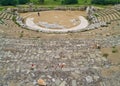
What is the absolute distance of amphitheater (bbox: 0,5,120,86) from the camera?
61.5 ft

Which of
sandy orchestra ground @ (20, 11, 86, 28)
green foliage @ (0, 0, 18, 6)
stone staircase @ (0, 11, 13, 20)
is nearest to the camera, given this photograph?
stone staircase @ (0, 11, 13, 20)

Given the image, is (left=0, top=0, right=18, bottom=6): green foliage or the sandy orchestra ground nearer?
the sandy orchestra ground

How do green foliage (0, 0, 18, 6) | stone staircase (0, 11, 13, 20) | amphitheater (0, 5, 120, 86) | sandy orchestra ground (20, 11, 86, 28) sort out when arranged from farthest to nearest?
1. green foliage (0, 0, 18, 6)
2. sandy orchestra ground (20, 11, 86, 28)
3. stone staircase (0, 11, 13, 20)
4. amphitheater (0, 5, 120, 86)

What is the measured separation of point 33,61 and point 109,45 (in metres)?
9.81

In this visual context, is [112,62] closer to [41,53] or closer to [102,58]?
[102,58]

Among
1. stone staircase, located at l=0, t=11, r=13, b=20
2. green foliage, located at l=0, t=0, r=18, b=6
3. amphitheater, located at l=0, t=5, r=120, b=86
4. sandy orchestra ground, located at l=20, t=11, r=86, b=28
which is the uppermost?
green foliage, located at l=0, t=0, r=18, b=6

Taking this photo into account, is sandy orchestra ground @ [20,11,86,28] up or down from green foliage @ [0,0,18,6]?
down

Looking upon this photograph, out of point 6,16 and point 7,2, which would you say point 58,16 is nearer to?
point 6,16

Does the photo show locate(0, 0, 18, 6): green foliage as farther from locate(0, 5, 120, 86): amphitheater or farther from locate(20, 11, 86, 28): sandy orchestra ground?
locate(0, 5, 120, 86): amphitheater

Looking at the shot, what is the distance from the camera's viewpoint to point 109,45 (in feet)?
83.6

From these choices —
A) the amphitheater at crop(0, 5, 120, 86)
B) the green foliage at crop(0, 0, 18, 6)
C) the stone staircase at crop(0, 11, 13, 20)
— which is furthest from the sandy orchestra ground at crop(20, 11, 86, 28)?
the green foliage at crop(0, 0, 18, 6)

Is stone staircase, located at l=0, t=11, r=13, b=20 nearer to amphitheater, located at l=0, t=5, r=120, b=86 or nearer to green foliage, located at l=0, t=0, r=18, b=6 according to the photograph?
amphitheater, located at l=0, t=5, r=120, b=86

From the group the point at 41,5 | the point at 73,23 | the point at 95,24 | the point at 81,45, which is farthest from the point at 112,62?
the point at 41,5

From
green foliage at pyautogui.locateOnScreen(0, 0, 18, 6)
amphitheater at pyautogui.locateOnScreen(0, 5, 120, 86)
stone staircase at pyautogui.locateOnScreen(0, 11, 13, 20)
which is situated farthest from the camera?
green foliage at pyautogui.locateOnScreen(0, 0, 18, 6)
